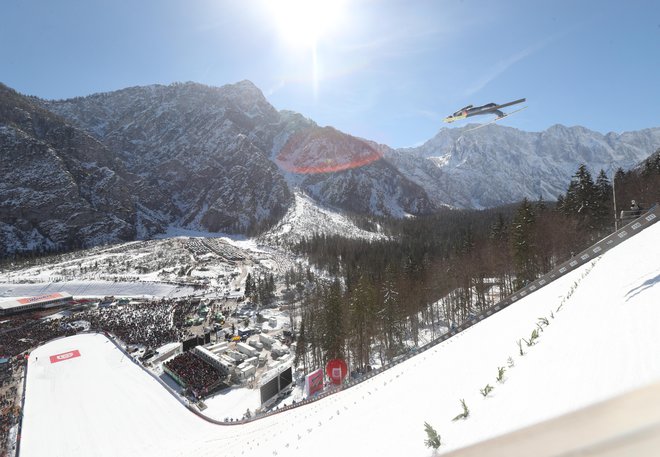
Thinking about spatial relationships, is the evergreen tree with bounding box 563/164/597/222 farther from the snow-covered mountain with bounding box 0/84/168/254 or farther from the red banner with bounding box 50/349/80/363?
the snow-covered mountain with bounding box 0/84/168/254

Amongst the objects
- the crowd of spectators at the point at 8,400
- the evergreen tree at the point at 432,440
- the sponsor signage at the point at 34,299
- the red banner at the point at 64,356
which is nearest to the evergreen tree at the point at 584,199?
the evergreen tree at the point at 432,440

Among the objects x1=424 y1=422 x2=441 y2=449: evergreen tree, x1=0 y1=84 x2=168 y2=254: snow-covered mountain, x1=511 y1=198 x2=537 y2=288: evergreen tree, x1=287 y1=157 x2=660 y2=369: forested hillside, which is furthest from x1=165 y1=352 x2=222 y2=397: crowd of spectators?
x1=0 y1=84 x2=168 y2=254: snow-covered mountain

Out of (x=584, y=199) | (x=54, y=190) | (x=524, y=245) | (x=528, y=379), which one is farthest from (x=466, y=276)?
(x=54, y=190)

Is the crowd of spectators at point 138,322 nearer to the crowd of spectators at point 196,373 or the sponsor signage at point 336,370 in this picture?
the crowd of spectators at point 196,373

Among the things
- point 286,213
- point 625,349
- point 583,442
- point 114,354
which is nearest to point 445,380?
point 625,349

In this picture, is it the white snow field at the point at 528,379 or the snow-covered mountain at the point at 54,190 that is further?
the snow-covered mountain at the point at 54,190

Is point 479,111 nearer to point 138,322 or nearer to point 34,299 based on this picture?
point 138,322
